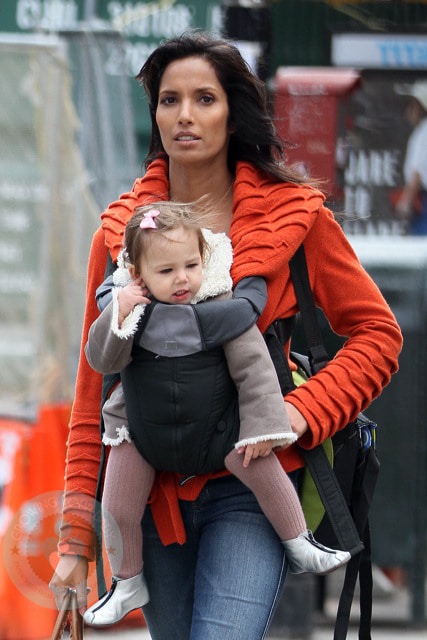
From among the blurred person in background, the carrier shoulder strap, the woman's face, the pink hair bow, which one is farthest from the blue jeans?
the blurred person in background

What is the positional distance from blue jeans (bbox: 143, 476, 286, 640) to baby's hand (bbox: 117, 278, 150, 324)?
443 mm

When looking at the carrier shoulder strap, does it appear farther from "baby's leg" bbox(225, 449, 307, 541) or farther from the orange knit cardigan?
"baby's leg" bbox(225, 449, 307, 541)

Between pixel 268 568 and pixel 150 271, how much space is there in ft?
2.27

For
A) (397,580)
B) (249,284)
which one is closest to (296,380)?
(249,284)

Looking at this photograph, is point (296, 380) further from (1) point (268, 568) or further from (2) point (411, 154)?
(2) point (411, 154)

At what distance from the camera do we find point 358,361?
301 cm

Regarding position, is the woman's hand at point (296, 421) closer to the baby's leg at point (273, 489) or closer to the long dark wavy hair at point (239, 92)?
the baby's leg at point (273, 489)

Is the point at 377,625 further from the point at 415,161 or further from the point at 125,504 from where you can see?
the point at 125,504

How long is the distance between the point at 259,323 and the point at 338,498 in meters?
0.43

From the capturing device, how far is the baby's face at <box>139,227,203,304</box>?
2801 millimetres

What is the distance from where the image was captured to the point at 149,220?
2.82m

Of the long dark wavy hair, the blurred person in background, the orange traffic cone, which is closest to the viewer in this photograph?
the long dark wavy hair

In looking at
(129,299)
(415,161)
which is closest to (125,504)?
(129,299)

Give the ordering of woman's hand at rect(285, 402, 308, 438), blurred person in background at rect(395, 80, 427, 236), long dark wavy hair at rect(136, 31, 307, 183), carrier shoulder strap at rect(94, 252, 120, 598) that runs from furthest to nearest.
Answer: blurred person in background at rect(395, 80, 427, 236)
long dark wavy hair at rect(136, 31, 307, 183)
carrier shoulder strap at rect(94, 252, 120, 598)
woman's hand at rect(285, 402, 308, 438)
